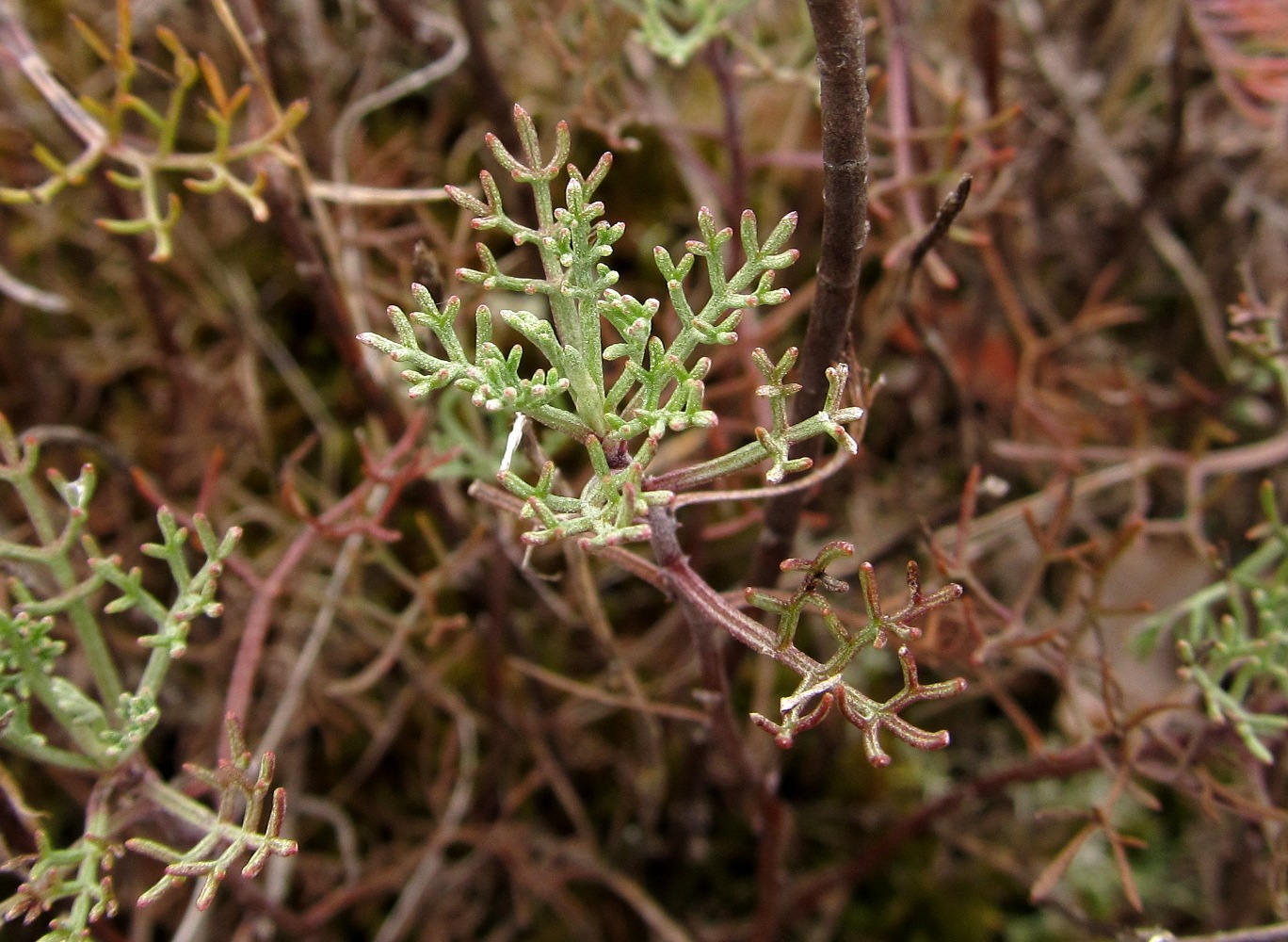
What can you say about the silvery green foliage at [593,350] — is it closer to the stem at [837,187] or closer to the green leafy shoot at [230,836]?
the stem at [837,187]

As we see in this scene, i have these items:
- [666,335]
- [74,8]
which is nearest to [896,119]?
[666,335]

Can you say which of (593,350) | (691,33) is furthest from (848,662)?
(691,33)

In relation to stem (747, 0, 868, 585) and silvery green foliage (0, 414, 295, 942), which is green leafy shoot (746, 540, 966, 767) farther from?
silvery green foliage (0, 414, 295, 942)

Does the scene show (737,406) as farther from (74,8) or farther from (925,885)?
(74,8)

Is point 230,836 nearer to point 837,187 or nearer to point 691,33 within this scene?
point 837,187

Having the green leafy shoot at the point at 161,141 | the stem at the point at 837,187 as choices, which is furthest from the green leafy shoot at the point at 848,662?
the green leafy shoot at the point at 161,141

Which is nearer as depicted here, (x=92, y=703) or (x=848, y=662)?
(x=848, y=662)

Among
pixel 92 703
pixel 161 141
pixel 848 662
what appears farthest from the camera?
pixel 161 141

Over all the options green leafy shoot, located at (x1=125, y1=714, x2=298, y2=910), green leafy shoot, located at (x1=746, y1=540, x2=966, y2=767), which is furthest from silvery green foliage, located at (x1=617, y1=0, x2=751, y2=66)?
green leafy shoot, located at (x1=125, y1=714, x2=298, y2=910)

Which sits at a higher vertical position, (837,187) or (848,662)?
(837,187)
